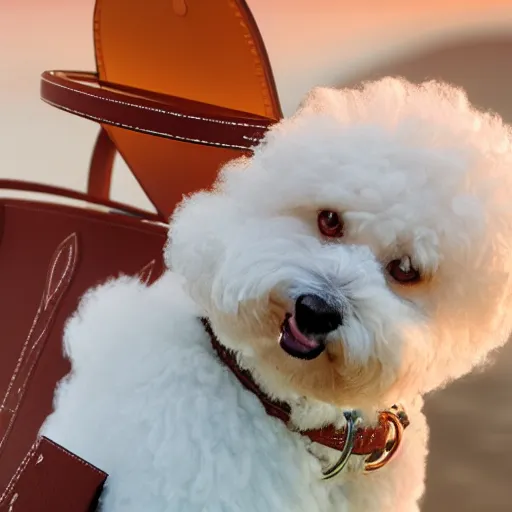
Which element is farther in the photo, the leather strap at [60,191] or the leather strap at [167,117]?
the leather strap at [60,191]

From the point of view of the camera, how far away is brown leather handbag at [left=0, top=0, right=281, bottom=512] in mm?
915

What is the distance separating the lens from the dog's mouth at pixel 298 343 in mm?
561

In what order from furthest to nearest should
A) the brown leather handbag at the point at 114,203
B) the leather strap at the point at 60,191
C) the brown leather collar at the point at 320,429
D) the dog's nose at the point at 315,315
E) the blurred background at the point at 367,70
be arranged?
the blurred background at the point at 367,70
the leather strap at the point at 60,191
the brown leather handbag at the point at 114,203
the brown leather collar at the point at 320,429
the dog's nose at the point at 315,315

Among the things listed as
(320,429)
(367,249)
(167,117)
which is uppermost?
(167,117)

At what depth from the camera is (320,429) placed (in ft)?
2.27

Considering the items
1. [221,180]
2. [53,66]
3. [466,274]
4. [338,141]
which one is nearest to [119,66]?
[221,180]

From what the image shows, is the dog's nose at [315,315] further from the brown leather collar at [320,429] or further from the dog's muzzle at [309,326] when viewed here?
the brown leather collar at [320,429]

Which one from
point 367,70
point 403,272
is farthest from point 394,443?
point 367,70

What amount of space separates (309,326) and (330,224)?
0.11 metres

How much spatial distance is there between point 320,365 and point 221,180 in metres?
0.22

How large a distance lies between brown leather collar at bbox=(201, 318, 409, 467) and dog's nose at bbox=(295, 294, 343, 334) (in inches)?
5.9

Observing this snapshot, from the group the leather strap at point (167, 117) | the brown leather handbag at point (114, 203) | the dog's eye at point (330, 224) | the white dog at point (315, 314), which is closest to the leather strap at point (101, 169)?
the brown leather handbag at point (114, 203)

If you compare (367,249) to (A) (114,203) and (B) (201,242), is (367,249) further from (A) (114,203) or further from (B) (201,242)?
(A) (114,203)

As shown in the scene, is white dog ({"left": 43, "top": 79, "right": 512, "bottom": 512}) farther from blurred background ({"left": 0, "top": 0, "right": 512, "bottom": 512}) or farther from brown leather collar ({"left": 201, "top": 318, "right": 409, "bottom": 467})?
blurred background ({"left": 0, "top": 0, "right": 512, "bottom": 512})
